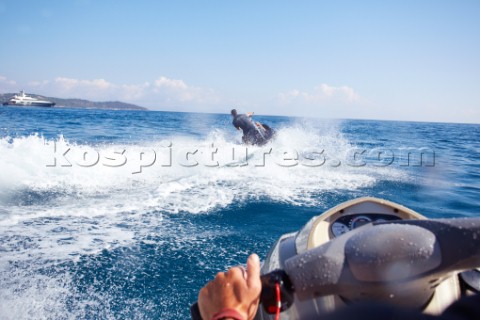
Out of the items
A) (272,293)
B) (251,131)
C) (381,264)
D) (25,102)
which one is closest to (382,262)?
(381,264)

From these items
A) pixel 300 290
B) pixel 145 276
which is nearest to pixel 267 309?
pixel 300 290

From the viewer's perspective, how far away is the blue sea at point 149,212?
152 inches

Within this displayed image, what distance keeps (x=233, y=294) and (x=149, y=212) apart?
595cm

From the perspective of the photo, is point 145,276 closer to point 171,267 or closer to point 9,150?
point 171,267

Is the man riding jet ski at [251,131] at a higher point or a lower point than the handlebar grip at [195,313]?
higher

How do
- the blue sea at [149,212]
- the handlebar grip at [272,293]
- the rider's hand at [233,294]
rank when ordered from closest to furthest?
the rider's hand at [233,294], the handlebar grip at [272,293], the blue sea at [149,212]

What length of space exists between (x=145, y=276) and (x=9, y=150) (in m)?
8.80

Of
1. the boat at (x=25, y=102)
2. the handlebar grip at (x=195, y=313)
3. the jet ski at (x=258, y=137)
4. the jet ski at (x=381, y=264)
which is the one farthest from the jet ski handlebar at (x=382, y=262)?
the boat at (x=25, y=102)

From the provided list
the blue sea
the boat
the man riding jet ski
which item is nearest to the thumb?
the blue sea

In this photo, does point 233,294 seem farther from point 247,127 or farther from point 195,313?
point 247,127

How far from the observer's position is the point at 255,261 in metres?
1.30

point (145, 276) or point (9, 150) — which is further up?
point (9, 150)

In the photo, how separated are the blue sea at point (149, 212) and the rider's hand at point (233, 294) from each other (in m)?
2.76

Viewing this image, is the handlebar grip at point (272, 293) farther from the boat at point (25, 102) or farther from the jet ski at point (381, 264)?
the boat at point (25, 102)
